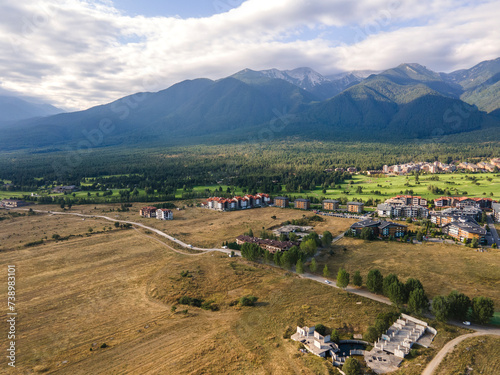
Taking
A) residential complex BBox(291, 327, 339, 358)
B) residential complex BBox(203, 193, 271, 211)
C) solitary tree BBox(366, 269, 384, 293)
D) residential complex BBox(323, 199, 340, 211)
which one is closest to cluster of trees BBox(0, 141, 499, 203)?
residential complex BBox(203, 193, 271, 211)

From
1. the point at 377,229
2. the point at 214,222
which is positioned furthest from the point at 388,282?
the point at 214,222

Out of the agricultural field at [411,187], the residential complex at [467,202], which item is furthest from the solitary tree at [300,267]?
the residential complex at [467,202]

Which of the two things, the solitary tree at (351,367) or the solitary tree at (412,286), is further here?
the solitary tree at (412,286)

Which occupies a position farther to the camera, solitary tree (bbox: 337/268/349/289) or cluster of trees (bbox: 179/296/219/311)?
solitary tree (bbox: 337/268/349/289)

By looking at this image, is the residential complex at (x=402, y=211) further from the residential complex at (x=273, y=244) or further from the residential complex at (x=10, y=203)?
the residential complex at (x=10, y=203)

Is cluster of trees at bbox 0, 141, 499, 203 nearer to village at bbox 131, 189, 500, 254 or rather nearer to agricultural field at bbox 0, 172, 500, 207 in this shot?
agricultural field at bbox 0, 172, 500, 207

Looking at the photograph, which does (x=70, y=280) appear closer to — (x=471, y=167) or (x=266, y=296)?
(x=266, y=296)

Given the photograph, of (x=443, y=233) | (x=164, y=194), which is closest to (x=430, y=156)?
(x=443, y=233)
